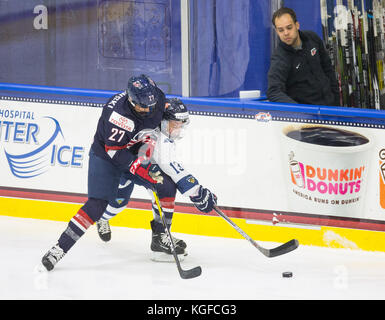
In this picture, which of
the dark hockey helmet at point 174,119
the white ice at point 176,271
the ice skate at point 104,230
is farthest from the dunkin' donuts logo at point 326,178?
the ice skate at point 104,230

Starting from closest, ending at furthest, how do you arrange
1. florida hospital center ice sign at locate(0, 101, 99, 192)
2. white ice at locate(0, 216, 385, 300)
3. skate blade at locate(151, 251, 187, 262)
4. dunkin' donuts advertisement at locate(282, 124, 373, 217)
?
white ice at locate(0, 216, 385, 300) < skate blade at locate(151, 251, 187, 262) < dunkin' donuts advertisement at locate(282, 124, 373, 217) < florida hospital center ice sign at locate(0, 101, 99, 192)

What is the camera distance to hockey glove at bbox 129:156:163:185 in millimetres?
4129

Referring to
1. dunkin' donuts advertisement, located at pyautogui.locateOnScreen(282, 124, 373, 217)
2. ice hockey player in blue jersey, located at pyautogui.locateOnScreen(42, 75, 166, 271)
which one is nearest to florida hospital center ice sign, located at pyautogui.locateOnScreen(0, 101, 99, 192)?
ice hockey player in blue jersey, located at pyautogui.locateOnScreen(42, 75, 166, 271)

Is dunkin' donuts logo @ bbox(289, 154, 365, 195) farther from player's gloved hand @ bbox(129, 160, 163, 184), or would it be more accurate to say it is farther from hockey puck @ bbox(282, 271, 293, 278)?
player's gloved hand @ bbox(129, 160, 163, 184)

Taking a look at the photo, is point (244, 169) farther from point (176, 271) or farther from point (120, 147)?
point (120, 147)

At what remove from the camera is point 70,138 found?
505 centimetres

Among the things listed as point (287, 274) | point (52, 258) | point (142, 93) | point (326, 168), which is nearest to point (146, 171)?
point (142, 93)

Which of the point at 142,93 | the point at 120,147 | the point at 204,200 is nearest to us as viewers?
the point at 142,93

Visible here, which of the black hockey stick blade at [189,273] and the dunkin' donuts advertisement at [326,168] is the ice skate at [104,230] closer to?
the black hockey stick blade at [189,273]

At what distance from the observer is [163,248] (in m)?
4.41

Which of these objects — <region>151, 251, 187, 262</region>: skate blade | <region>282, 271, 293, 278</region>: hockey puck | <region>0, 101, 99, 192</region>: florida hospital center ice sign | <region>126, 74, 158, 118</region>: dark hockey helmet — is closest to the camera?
<region>126, 74, 158, 118</region>: dark hockey helmet

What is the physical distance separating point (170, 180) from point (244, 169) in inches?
23.5

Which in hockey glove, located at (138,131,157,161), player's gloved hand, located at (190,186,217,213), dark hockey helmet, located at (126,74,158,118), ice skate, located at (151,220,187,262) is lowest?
ice skate, located at (151,220,187,262)
